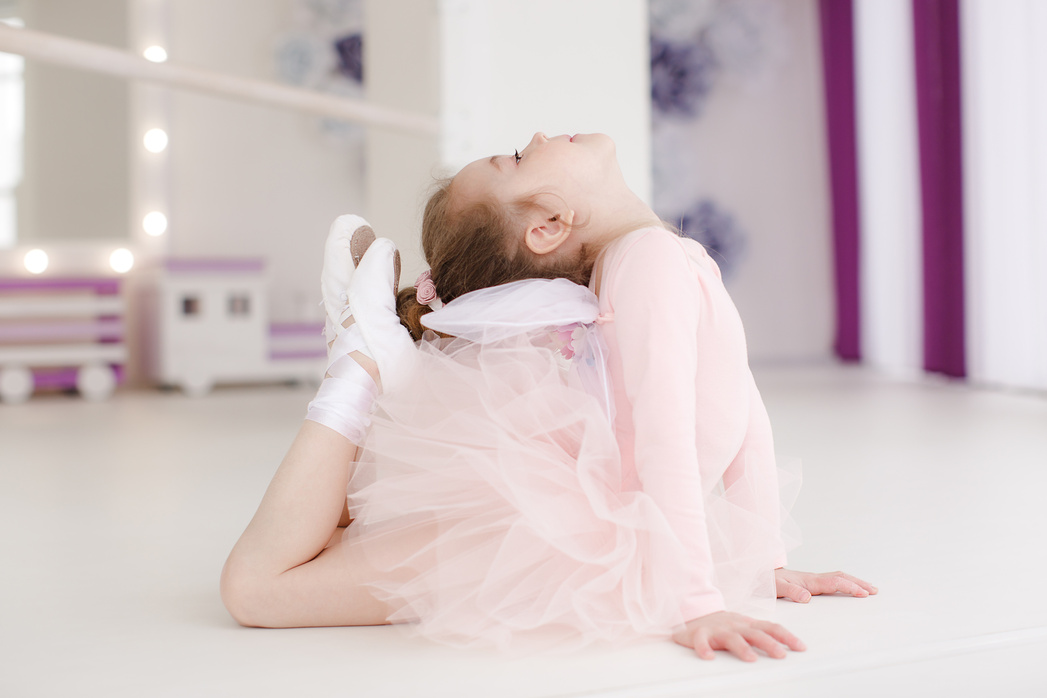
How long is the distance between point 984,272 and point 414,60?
195 cm

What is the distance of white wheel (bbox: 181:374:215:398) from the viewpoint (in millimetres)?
3305

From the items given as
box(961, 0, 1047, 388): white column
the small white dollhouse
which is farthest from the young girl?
the small white dollhouse

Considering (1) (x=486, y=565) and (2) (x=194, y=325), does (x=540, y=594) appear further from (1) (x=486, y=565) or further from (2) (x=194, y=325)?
(2) (x=194, y=325)

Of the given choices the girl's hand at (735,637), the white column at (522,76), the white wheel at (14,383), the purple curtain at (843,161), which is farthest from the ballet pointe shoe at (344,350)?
the purple curtain at (843,161)

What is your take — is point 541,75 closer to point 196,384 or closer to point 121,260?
point 196,384

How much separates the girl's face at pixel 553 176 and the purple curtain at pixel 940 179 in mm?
2580

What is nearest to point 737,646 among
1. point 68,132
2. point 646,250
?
point 646,250

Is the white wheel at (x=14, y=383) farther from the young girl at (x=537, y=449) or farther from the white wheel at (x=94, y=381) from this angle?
the young girl at (x=537, y=449)

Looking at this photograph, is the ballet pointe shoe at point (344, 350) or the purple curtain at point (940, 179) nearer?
the ballet pointe shoe at point (344, 350)

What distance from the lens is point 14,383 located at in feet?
10.4

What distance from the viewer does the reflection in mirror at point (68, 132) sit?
3469 millimetres

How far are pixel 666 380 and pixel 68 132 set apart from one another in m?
3.47

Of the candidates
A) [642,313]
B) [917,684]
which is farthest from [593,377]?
[917,684]

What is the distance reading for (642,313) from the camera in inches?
30.7
